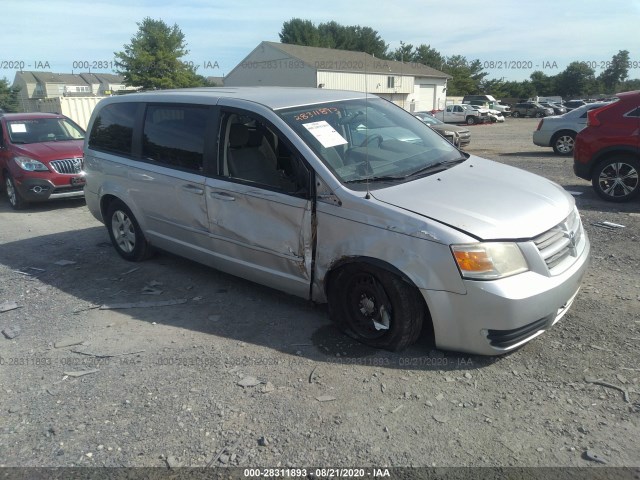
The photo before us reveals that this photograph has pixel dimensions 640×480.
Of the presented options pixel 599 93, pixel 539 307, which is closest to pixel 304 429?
pixel 539 307

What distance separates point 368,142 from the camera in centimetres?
435

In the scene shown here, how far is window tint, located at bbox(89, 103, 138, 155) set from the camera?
5617mm

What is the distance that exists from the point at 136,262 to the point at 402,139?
345cm

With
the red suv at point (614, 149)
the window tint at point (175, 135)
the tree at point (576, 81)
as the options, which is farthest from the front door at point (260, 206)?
the tree at point (576, 81)

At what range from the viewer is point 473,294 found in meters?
3.20

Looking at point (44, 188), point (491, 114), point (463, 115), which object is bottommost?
point (44, 188)

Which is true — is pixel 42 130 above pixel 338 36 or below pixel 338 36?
below

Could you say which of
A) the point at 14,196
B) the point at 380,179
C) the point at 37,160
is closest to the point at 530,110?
the point at 37,160

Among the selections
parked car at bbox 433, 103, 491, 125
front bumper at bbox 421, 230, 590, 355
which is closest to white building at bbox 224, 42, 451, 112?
parked car at bbox 433, 103, 491, 125

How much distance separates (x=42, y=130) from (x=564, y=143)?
13.5 meters

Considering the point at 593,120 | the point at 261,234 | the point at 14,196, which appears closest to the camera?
the point at 261,234

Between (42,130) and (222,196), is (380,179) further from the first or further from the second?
(42,130)

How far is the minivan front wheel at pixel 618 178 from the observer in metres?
7.97

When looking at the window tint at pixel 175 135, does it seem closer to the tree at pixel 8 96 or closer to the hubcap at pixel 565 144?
the hubcap at pixel 565 144
